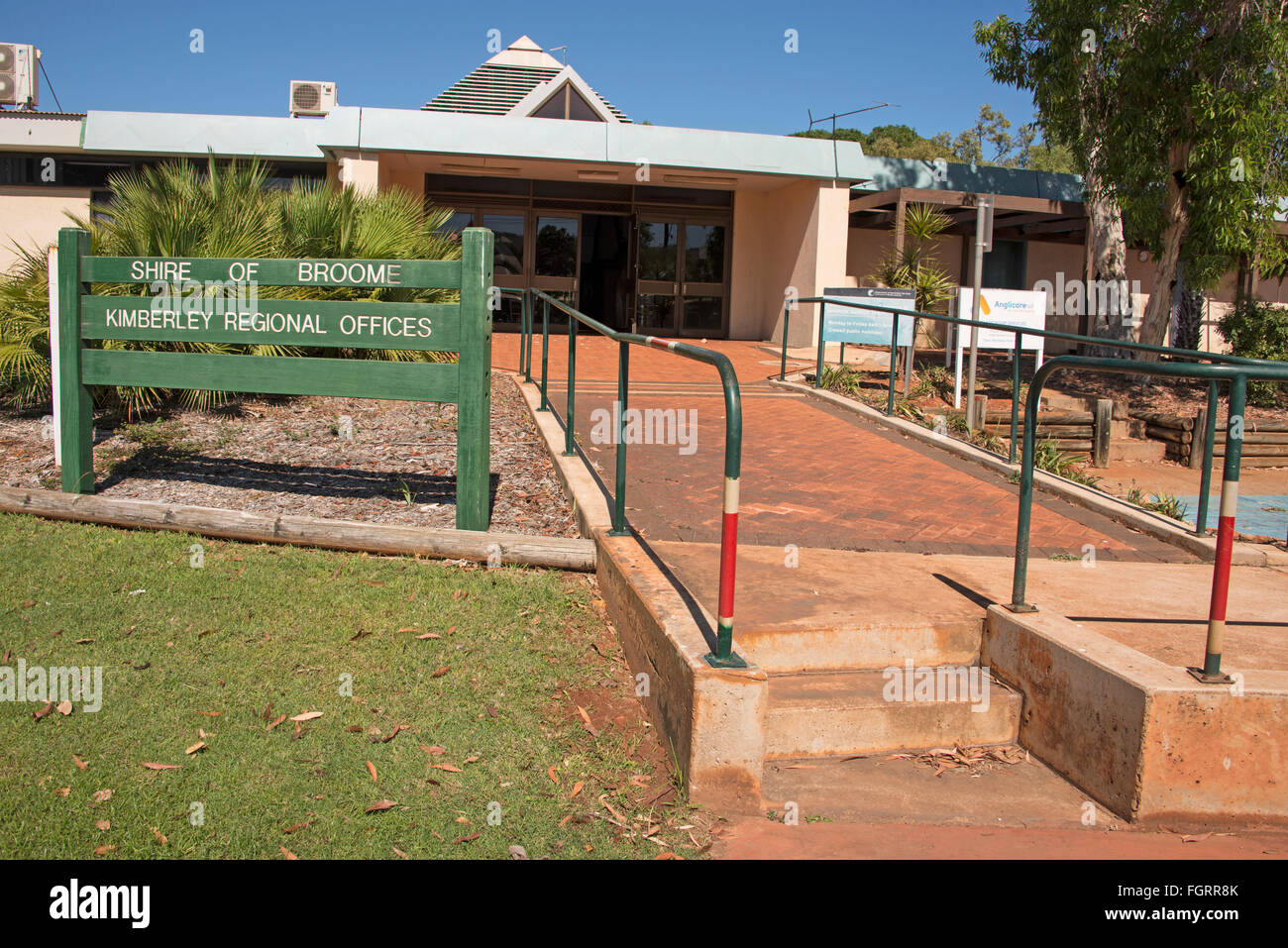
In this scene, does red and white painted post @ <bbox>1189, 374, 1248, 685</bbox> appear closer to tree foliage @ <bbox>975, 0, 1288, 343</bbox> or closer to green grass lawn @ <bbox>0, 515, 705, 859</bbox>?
green grass lawn @ <bbox>0, 515, 705, 859</bbox>

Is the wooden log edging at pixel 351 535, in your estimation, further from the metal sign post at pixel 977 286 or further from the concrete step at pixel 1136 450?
the concrete step at pixel 1136 450

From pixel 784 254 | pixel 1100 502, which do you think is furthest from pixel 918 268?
pixel 1100 502

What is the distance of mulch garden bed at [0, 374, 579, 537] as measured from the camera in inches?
233

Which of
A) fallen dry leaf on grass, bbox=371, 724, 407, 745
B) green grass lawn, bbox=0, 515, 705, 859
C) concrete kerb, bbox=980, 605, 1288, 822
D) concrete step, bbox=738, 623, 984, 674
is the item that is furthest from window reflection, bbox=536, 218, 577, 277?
concrete kerb, bbox=980, 605, 1288, 822

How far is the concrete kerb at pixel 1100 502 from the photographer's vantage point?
575 cm

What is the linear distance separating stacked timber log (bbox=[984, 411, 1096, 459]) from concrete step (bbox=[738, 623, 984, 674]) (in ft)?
25.0

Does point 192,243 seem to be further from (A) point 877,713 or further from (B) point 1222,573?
(B) point 1222,573

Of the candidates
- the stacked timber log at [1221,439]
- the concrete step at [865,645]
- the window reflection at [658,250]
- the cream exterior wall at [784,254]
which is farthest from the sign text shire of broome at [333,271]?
the window reflection at [658,250]

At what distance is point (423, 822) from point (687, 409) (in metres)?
6.91

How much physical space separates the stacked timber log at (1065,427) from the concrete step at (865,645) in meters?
7.61

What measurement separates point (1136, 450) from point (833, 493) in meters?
7.20

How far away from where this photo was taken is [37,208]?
1808 cm

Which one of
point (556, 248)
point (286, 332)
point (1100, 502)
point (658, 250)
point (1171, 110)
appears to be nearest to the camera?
point (286, 332)
